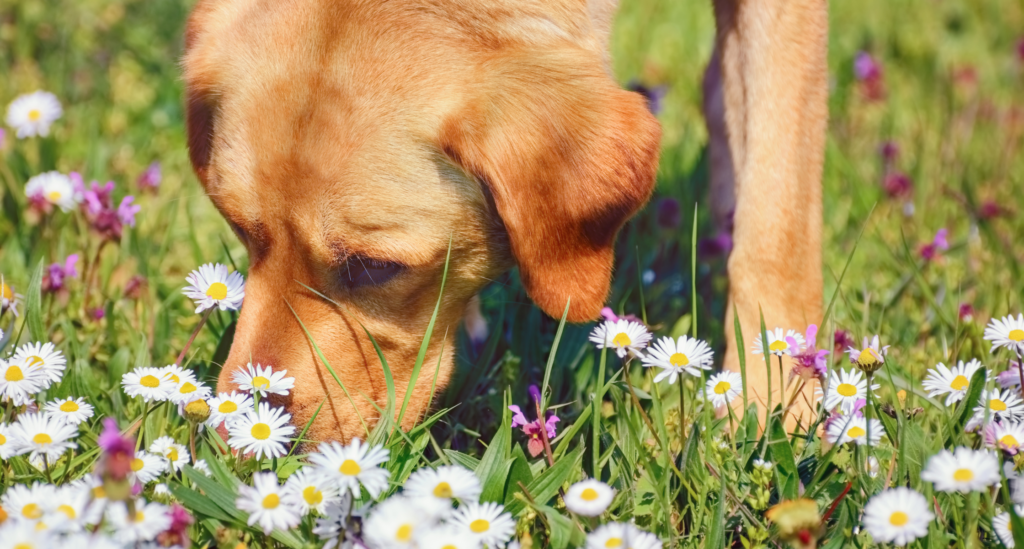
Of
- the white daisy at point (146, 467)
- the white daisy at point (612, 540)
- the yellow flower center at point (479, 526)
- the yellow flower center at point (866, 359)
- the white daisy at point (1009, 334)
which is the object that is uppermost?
the white daisy at point (1009, 334)

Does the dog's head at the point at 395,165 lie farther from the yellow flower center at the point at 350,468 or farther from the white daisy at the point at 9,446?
the yellow flower center at the point at 350,468

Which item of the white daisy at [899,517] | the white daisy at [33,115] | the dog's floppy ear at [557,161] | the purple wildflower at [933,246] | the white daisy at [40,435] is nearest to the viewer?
the white daisy at [899,517]

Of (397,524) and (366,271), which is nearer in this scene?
(397,524)

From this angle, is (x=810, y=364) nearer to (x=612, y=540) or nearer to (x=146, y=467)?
(x=612, y=540)

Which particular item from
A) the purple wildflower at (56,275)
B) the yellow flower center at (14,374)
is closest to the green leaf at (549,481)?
the yellow flower center at (14,374)

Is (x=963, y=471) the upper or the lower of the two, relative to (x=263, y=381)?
upper

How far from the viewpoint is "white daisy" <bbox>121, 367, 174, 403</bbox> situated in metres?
1.97

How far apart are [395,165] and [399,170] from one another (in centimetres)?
2

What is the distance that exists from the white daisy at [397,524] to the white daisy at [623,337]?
0.68 metres

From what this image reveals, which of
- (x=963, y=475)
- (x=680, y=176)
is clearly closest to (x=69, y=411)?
(x=963, y=475)

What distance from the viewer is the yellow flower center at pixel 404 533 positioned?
1.46 meters

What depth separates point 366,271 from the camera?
7.72 ft

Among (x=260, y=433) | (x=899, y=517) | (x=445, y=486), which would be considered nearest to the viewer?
(x=899, y=517)

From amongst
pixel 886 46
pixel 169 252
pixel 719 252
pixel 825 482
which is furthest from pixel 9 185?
pixel 886 46
